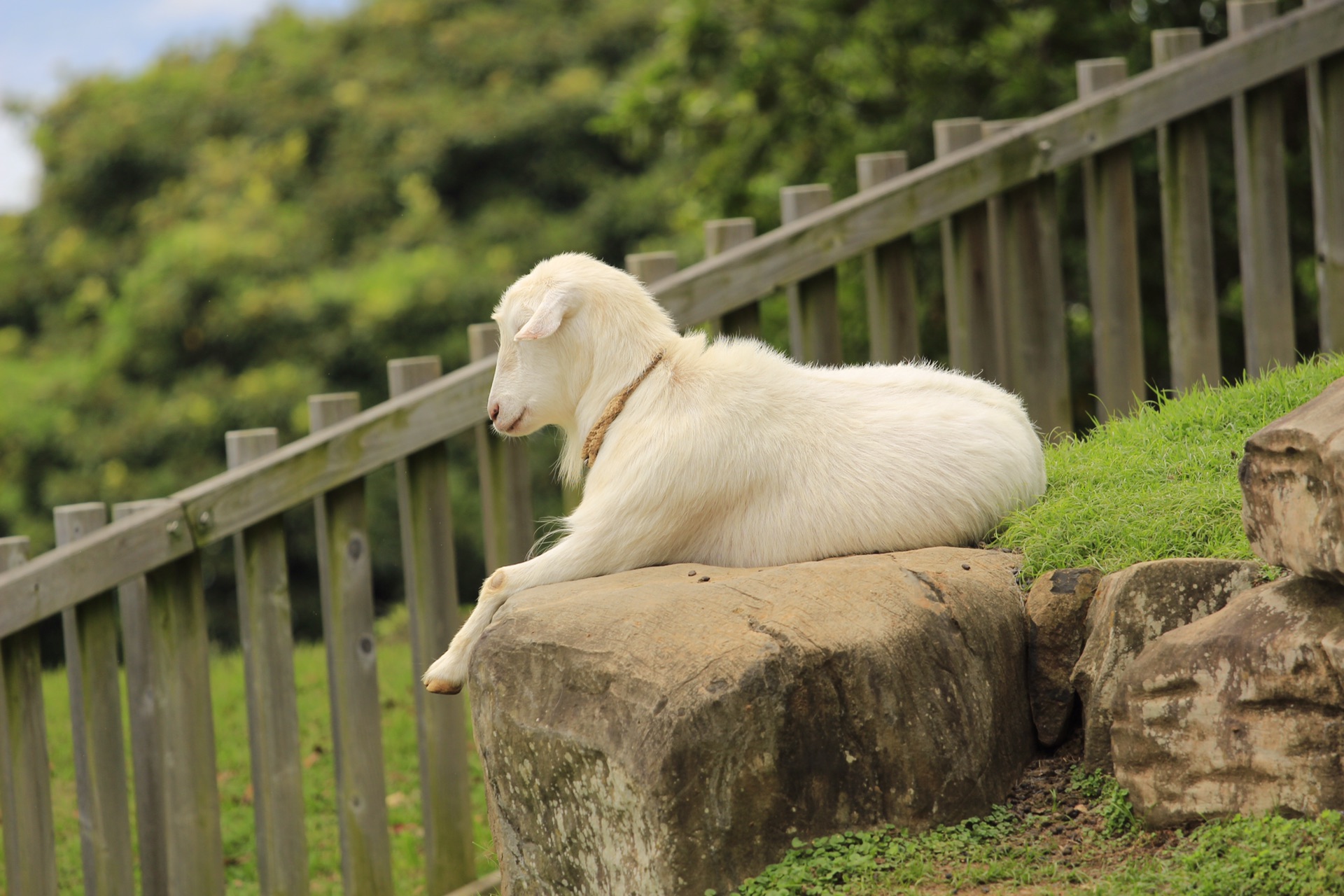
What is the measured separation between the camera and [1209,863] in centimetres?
285

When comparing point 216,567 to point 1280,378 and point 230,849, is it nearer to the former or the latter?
point 230,849

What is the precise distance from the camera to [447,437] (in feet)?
16.1

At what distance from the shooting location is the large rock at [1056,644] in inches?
139

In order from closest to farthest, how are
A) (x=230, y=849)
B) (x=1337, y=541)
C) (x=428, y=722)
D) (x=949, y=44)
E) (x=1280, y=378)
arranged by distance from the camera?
(x=1337, y=541) → (x=1280, y=378) → (x=428, y=722) → (x=230, y=849) → (x=949, y=44)

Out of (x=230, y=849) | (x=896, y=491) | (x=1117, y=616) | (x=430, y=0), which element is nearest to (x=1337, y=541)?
(x=1117, y=616)

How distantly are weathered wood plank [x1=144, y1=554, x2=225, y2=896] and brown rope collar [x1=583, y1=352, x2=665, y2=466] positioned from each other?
175 centimetres

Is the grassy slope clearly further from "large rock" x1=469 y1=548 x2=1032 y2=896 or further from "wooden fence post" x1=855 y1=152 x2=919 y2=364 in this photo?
"wooden fence post" x1=855 y1=152 x2=919 y2=364

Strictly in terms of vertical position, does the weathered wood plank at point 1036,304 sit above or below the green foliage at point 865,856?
above

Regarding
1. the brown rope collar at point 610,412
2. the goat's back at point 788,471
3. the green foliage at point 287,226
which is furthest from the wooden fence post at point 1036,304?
the green foliage at point 287,226

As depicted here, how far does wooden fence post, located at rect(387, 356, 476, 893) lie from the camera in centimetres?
494

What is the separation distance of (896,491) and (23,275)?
13155 mm

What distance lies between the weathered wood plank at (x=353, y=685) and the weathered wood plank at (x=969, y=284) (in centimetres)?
253

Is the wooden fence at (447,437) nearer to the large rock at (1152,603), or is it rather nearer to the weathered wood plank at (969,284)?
the weathered wood plank at (969,284)

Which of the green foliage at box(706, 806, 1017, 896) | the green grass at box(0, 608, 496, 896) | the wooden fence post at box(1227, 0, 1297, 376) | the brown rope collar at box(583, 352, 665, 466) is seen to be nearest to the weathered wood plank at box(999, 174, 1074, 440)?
the wooden fence post at box(1227, 0, 1297, 376)
